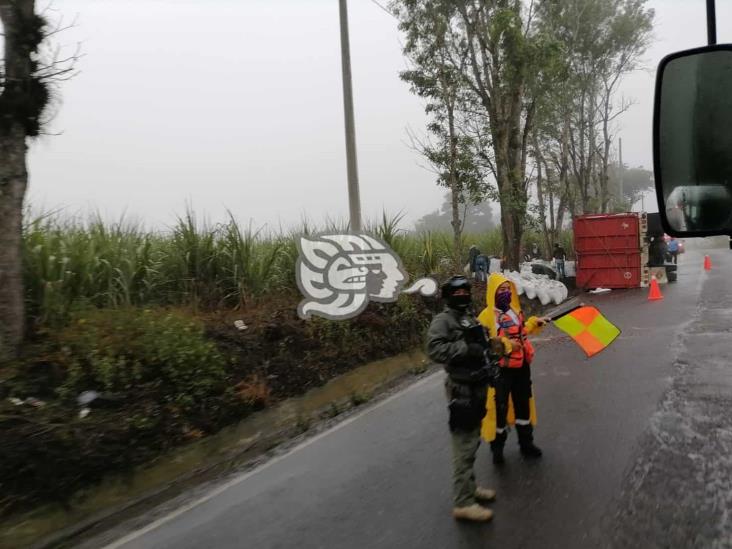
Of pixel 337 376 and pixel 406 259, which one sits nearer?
pixel 337 376

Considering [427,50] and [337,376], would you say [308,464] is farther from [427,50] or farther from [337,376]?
[427,50]

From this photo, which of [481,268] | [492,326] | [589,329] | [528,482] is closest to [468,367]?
[492,326]

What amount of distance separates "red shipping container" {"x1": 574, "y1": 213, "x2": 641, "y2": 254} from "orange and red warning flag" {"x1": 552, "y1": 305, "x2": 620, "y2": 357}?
13996 mm

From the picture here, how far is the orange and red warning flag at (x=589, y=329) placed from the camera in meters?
4.88

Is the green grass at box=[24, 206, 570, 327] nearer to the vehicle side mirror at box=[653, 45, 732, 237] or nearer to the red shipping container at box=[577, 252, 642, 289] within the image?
the vehicle side mirror at box=[653, 45, 732, 237]

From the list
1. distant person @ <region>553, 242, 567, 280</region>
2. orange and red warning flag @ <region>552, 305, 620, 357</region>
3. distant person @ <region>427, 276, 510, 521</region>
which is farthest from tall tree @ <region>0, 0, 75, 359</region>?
distant person @ <region>553, 242, 567, 280</region>

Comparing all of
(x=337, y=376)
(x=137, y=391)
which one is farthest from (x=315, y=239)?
(x=137, y=391)

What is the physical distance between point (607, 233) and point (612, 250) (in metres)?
0.57

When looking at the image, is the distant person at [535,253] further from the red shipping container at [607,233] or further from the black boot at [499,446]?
the black boot at [499,446]

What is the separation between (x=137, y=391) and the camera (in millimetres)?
5770

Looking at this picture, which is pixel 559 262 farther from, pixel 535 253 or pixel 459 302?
pixel 459 302

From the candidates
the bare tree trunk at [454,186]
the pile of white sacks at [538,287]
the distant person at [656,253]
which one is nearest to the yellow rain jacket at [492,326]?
the pile of white sacks at [538,287]

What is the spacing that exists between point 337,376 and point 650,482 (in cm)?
464

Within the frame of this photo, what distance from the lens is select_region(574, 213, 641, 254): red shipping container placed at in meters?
17.6
